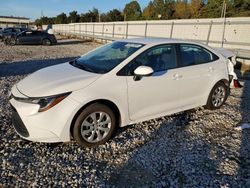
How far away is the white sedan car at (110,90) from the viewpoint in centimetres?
342

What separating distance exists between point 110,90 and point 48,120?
966mm

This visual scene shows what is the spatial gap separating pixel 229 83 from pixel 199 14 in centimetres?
5731

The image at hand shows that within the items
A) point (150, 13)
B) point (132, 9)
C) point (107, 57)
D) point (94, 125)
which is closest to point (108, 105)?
point (94, 125)

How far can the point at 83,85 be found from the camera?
3561mm

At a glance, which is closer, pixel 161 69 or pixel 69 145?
pixel 69 145

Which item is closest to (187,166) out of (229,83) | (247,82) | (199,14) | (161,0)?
(229,83)

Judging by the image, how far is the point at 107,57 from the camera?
443 cm

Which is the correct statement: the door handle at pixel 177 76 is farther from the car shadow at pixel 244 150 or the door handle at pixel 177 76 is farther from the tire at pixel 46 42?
the tire at pixel 46 42

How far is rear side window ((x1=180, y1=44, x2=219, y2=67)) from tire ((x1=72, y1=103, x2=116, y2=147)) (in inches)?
69.8

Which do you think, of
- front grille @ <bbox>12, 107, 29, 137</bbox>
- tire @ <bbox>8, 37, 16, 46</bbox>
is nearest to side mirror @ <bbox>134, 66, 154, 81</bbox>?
front grille @ <bbox>12, 107, 29, 137</bbox>

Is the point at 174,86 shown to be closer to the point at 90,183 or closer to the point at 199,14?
the point at 90,183

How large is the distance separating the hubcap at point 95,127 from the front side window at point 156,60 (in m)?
0.74

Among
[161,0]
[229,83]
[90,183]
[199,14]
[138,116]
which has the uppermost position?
[161,0]

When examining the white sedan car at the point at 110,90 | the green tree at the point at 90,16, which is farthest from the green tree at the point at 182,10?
the white sedan car at the point at 110,90
